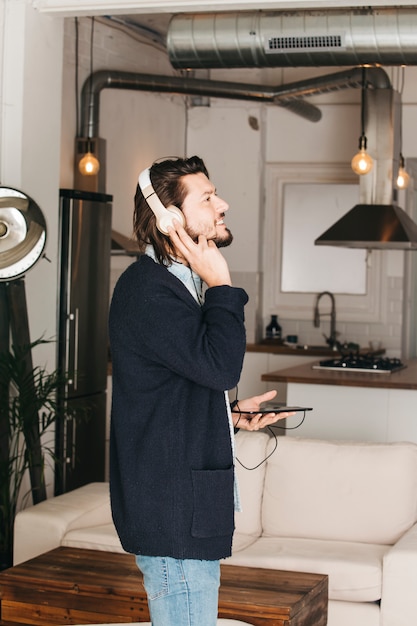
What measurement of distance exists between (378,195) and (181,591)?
5245mm

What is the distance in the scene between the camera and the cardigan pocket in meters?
1.99

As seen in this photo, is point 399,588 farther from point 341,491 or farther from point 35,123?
point 35,123

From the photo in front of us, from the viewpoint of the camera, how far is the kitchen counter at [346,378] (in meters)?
5.81

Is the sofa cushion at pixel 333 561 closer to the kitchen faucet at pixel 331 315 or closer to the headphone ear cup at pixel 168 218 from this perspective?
the headphone ear cup at pixel 168 218

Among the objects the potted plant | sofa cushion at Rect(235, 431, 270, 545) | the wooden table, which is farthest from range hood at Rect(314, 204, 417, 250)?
the wooden table

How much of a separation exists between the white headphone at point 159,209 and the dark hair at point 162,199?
0.02 metres

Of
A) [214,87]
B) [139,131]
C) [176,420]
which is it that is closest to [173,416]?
[176,420]

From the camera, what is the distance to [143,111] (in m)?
7.97

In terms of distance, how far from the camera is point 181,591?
1.98 metres

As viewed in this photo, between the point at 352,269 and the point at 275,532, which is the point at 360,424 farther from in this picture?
the point at 352,269

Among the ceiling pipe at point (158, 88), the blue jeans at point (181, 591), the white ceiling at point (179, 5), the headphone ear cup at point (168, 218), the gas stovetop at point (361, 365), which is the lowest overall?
the blue jeans at point (181, 591)

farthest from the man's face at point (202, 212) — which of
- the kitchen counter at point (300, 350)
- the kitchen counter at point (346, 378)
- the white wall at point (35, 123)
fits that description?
the kitchen counter at point (300, 350)

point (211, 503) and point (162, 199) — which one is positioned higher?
point (162, 199)

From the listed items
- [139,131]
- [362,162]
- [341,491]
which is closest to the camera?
[341,491]
